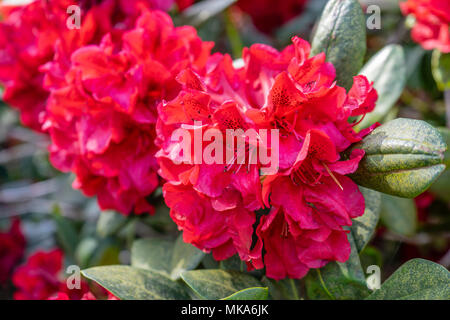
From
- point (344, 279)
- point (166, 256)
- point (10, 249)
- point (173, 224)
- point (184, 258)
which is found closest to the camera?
point (344, 279)

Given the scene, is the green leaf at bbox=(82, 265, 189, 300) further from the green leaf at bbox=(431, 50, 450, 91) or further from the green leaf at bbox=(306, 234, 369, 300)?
the green leaf at bbox=(431, 50, 450, 91)

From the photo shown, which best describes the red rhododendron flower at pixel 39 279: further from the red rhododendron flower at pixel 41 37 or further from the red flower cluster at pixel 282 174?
the red flower cluster at pixel 282 174

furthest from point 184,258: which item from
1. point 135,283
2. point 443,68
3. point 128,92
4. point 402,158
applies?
point 443,68

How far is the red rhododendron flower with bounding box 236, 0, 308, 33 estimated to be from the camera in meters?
1.41

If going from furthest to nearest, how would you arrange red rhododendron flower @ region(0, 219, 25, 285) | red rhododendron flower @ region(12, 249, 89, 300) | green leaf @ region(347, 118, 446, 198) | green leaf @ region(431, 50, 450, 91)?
red rhododendron flower @ region(0, 219, 25, 285), red rhododendron flower @ region(12, 249, 89, 300), green leaf @ region(431, 50, 450, 91), green leaf @ region(347, 118, 446, 198)

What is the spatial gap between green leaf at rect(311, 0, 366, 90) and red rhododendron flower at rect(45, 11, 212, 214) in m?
0.21

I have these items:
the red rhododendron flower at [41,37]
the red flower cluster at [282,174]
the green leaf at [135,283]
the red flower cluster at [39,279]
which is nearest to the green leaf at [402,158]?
the red flower cluster at [282,174]

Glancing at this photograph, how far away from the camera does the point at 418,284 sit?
2.12 ft

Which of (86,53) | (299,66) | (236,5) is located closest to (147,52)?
(86,53)

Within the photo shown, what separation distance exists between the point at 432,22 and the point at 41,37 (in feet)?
2.68

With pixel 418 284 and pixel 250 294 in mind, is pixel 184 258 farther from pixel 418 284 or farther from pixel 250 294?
pixel 418 284

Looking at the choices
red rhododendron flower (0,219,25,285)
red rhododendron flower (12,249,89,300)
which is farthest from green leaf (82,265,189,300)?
red rhododendron flower (0,219,25,285)
